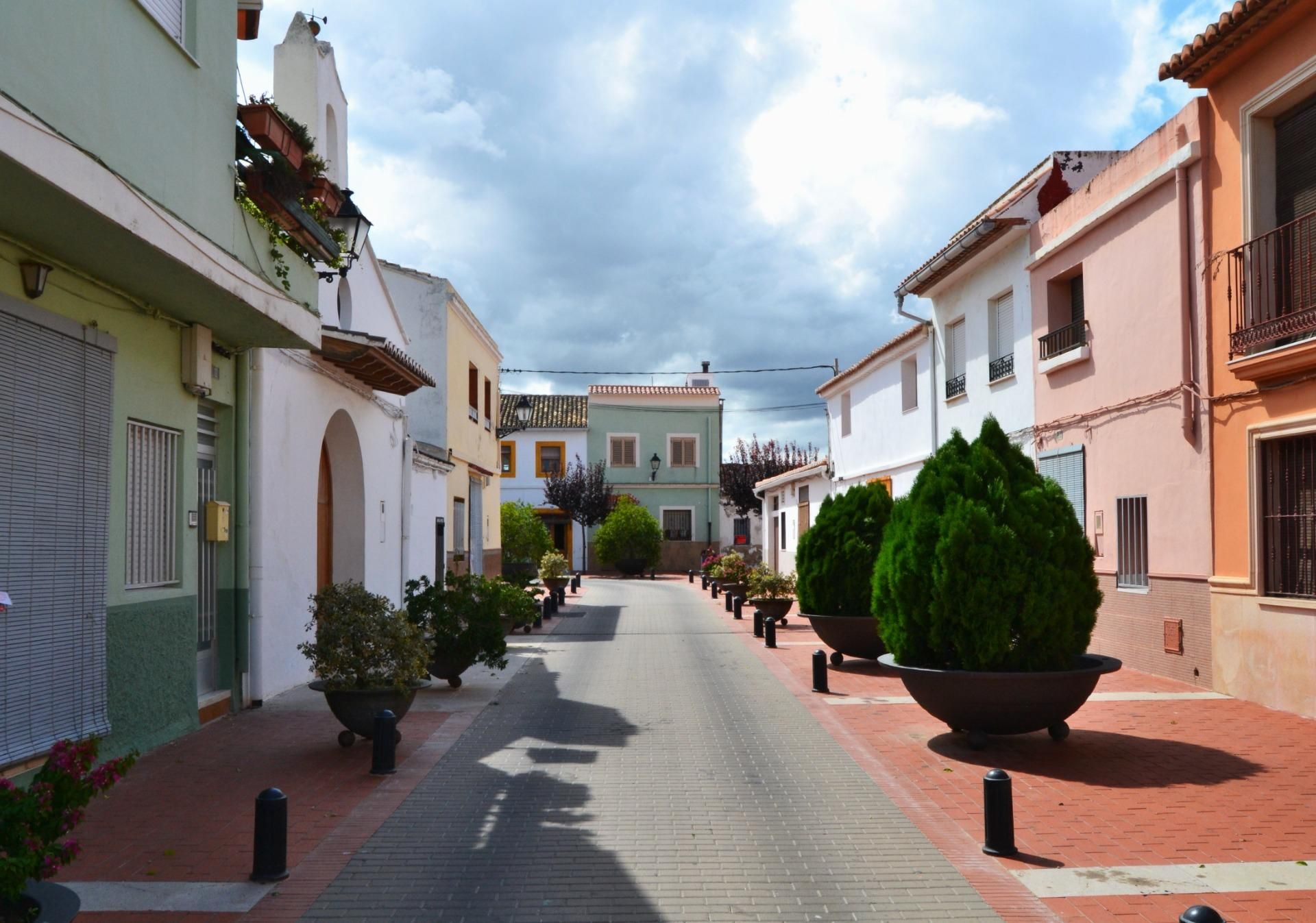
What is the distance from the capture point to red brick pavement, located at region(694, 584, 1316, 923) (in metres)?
5.18

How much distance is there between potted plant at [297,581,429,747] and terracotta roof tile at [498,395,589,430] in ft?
129

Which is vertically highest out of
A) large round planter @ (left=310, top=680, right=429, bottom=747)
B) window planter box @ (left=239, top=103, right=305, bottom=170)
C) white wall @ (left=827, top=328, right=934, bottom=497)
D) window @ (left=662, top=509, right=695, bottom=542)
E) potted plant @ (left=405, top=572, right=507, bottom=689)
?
window planter box @ (left=239, top=103, right=305, bottom=170)

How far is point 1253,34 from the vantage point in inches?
395

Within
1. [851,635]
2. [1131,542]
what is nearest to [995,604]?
[851,635]

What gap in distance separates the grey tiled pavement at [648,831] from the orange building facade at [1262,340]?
4.24m

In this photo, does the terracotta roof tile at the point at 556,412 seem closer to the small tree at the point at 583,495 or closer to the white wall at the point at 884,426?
the small tree at the point at 583,495

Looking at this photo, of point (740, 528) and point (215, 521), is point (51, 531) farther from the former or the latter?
point (740, 528)

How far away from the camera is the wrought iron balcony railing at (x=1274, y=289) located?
31.5 ft

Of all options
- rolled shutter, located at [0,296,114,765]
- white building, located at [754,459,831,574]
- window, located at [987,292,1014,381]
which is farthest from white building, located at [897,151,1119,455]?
rolled shutter, located at [0,296,114,765]

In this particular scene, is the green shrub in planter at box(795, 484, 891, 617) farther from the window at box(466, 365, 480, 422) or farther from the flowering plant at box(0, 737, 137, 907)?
the window at box(466, 365, 480, 422)

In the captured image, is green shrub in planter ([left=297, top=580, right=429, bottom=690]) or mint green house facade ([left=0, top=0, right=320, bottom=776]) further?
green shrub in planter ([left=297, top=580, right=429, bottom=690])

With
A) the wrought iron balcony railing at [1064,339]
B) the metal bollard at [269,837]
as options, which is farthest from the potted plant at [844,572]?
the metal bollard at [269,837]

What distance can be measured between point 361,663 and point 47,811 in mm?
5107

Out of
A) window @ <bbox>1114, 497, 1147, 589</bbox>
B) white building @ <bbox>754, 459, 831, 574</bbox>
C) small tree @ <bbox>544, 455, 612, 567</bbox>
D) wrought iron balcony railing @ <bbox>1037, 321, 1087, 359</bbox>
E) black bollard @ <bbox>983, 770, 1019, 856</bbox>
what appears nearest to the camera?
black bollard @ <bbox>983, 770, 1019, 856</bbox>
